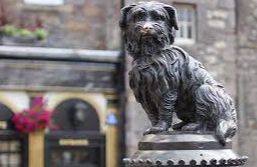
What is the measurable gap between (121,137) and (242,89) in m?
2.40

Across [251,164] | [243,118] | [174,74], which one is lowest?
[251,164]

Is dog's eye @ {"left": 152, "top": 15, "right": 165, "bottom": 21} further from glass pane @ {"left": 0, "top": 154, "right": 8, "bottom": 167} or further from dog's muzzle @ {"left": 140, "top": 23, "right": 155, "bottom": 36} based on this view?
glass pane @ {"left": 0, "top": 154, "right": 8, "bottom": 167}

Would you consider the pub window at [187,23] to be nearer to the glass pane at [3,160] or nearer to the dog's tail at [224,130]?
the glass pane at [3,160]

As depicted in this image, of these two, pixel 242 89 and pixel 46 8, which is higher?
pixel 46 8

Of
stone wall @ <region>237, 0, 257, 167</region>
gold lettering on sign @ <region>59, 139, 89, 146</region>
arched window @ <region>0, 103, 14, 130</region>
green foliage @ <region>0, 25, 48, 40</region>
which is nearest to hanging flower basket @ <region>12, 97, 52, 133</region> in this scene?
arched window @ <region>0, 103, 14, 130</region>

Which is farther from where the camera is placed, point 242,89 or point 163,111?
point 242,89

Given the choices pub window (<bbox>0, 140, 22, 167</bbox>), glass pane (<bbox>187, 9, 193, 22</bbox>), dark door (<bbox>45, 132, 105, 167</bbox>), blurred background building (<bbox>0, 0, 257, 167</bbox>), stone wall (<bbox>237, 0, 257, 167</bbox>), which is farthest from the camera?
stone wall (<bbox>237, 0, 257, 167</bbox>)

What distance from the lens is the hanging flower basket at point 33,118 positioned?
10531mm

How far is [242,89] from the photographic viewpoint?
1215 cm

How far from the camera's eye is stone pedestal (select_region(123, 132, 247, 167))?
263cm

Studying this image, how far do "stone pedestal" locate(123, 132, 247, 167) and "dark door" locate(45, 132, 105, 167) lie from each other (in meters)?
8.17

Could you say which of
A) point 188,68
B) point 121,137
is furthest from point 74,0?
point 188,68

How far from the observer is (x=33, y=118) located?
1066cm

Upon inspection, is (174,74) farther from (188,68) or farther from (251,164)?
(251,164)
